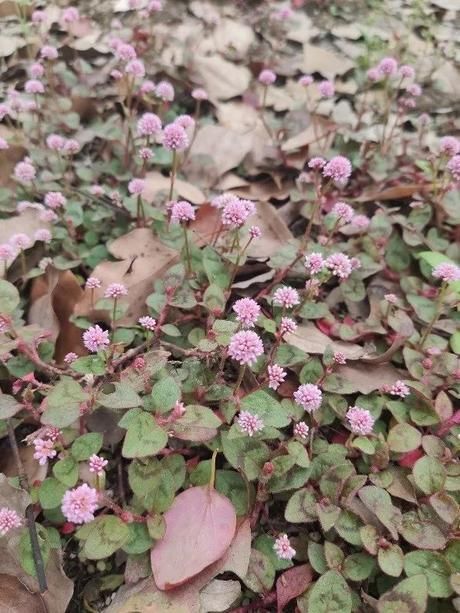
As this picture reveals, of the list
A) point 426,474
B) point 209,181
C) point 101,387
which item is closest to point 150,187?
point 209,181

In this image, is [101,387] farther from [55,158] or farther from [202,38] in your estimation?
[202,38]

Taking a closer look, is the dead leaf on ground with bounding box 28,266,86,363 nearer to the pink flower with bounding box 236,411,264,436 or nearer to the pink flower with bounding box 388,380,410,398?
the pink flower with bounding box 236,411,264,436

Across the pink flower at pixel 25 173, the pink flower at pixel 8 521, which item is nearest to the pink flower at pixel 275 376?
the pink flower at pixel 8 521

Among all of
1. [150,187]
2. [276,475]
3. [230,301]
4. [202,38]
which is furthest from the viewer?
[202,38]

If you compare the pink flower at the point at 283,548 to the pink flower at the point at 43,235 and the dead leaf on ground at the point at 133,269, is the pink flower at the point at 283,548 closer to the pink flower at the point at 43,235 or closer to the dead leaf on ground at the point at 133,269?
the dead leaf on ground at the point at 133,269

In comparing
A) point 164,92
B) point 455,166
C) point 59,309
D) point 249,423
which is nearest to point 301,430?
point 249,423

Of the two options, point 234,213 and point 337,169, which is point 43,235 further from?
point 337,169

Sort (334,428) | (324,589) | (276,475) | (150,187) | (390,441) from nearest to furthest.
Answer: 1. (324,589)
2. (276,475)
3. (390,441)
4. (334,428)
5. (150,187)
